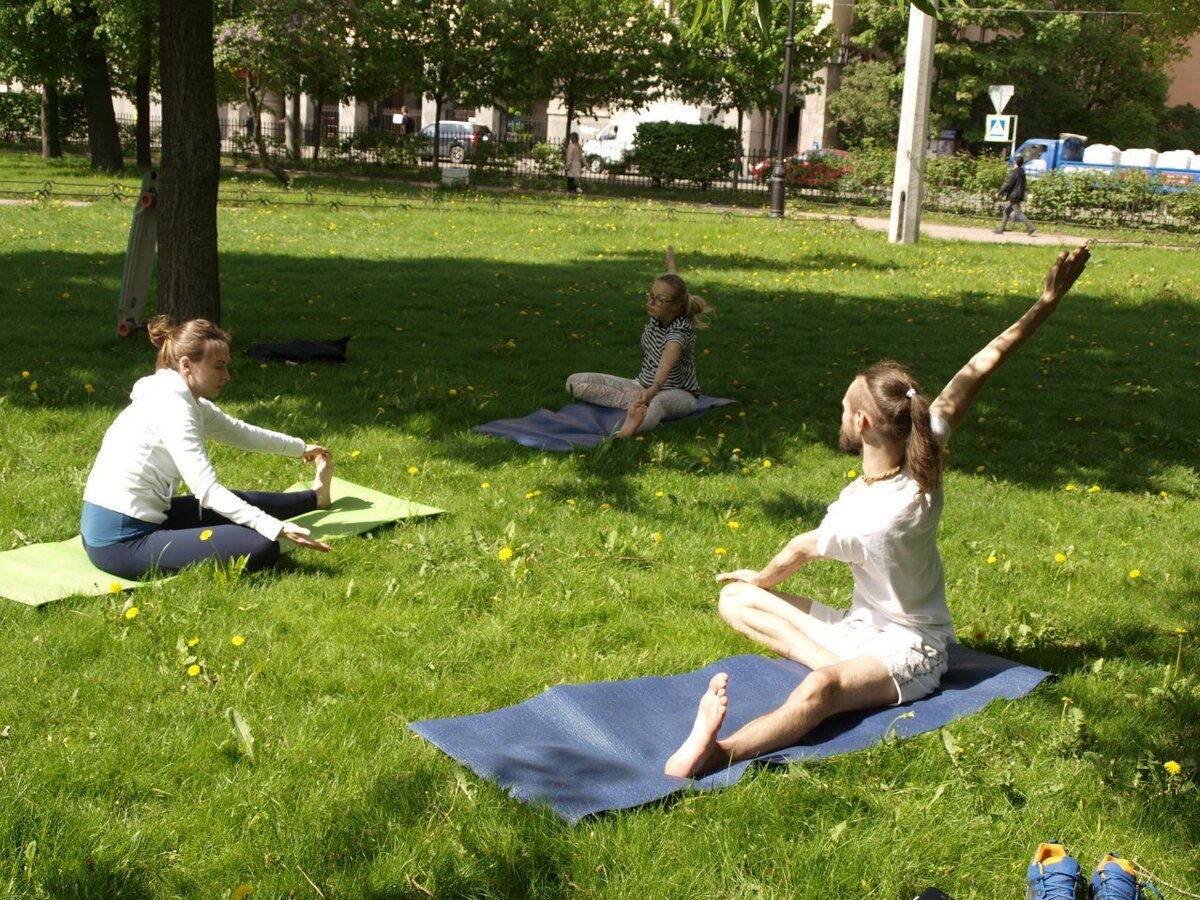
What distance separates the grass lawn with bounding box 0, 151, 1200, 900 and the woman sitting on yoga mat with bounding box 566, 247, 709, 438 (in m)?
0.26

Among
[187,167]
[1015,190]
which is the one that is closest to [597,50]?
[1015,190]

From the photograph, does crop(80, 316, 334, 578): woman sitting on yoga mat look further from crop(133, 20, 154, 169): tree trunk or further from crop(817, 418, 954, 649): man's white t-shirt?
crop(133, 20, 154, 169): tree trunk

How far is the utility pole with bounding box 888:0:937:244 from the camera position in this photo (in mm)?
19344

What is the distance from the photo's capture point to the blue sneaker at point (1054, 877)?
302 cm

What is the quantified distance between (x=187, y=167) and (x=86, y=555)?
180 inches

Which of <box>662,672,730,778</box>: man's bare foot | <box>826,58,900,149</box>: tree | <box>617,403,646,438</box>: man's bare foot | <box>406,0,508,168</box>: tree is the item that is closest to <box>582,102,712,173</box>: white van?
<box>406,0,508,168</box>: tree

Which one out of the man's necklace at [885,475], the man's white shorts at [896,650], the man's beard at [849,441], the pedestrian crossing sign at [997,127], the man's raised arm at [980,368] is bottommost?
the man's white shorts at [896,650]

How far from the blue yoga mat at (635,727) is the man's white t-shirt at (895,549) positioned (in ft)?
0.96

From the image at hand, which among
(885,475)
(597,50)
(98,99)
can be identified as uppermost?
(597,50)

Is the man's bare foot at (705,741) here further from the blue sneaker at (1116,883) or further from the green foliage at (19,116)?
the green foliage at (19,116)

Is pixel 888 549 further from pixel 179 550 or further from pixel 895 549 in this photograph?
pixel 179 550

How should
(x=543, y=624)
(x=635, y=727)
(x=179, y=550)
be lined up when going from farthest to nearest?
(x=179, y=550) < (x=543, y=624) < (x=635, y=727)

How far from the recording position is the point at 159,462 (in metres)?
5.05

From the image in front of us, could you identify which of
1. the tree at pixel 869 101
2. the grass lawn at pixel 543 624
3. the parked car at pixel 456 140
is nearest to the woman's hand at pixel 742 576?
the grass lawn at pixel 543 624
